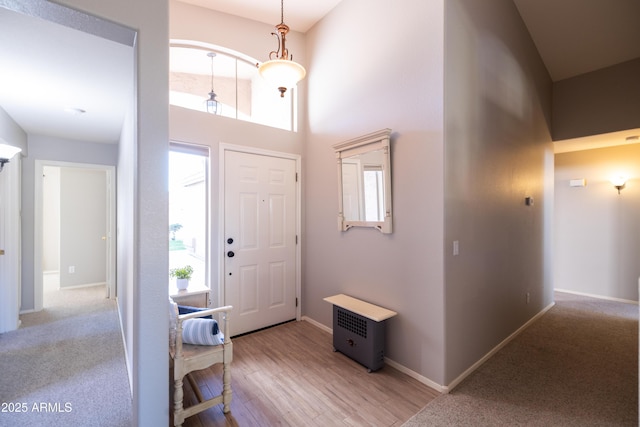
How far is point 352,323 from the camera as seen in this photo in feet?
8.78

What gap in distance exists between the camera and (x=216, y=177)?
3.04 meters

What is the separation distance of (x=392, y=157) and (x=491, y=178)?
106 cm

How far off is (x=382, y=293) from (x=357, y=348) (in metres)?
0.54

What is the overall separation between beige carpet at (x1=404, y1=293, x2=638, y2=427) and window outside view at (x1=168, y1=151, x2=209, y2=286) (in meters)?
2.57

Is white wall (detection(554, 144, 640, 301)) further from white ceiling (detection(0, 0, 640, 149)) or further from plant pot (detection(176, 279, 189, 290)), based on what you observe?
plant pot (detection(176, 279, 189, 290))

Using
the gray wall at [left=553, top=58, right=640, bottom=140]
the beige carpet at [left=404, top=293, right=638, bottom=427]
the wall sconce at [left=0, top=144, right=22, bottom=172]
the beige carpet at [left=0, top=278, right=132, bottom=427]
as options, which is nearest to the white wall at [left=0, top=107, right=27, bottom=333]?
the beige carpet at [left=0, top=278, right=132, bottom=427]

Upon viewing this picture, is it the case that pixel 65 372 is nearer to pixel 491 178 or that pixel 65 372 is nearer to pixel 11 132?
pixel 11 132

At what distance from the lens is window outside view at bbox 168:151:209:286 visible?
3.13m

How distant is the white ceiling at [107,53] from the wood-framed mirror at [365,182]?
5.91 ft

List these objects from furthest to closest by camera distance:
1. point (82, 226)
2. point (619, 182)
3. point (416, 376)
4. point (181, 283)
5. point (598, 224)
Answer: point (82, 226), point (598, 224), point (619, 182), point (181, 283), point (416, 376)

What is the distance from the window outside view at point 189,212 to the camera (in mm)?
3129

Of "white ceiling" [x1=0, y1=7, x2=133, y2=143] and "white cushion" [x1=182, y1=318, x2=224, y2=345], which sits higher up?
"white ceiling" [x1=0, y1=7, x2=133, y2=143]

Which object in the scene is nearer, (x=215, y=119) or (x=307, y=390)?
(x=307, y=390)

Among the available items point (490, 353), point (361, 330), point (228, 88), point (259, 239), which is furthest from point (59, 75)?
point (490, 353)
